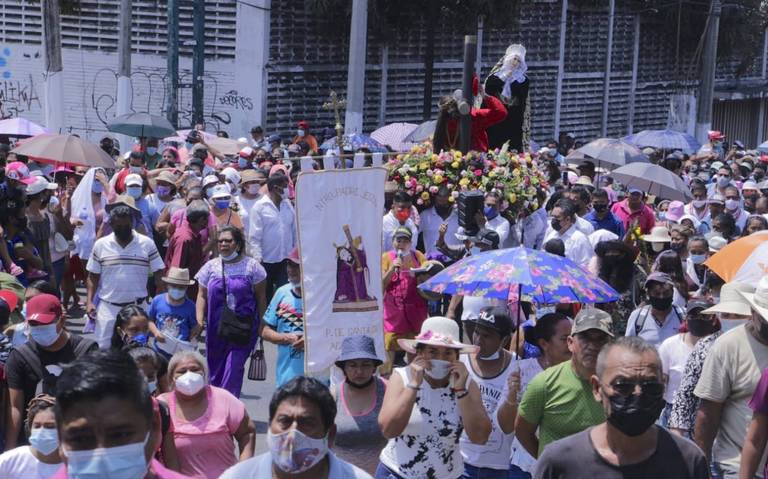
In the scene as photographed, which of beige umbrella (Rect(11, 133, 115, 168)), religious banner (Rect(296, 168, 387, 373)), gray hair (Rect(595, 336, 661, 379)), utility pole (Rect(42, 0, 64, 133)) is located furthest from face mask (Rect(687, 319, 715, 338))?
utility pole (Rect(42, 0, 64, 133))

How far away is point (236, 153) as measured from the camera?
20359 millimetres

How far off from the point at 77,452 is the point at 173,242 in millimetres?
8506

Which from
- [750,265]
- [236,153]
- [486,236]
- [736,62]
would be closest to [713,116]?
[736,62]

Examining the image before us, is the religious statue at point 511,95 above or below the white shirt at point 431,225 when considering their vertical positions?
above

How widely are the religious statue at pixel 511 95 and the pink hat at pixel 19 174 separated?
15.1 feet

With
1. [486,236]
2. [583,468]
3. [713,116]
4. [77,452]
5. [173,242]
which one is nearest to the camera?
[77,452]

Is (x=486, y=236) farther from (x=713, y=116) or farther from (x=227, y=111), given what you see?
(x=713, y=116)

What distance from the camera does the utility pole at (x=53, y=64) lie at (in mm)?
21781

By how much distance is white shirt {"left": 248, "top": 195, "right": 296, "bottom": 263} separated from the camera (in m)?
13.3

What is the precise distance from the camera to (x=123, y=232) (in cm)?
1067

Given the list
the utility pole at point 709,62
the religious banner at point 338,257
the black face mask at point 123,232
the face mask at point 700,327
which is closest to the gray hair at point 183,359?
the religious banner at point 338,257

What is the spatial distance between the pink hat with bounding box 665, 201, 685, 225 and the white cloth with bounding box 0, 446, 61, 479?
1099 cm

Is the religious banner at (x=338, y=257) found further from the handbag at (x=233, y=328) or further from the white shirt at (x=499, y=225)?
the white shirt at (x=499, y=225)

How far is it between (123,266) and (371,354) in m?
4.49
